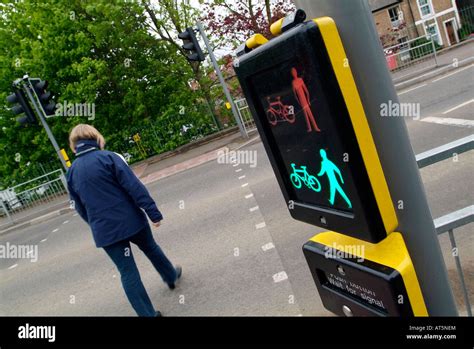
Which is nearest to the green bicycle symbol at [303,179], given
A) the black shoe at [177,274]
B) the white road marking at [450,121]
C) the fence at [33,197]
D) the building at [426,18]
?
the black shoe at [177,274]

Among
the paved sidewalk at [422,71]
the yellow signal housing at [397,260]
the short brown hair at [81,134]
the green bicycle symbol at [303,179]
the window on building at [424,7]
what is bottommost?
the paved sidewalk at [422,71]

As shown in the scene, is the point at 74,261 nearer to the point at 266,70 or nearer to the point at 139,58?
the point at 266,70

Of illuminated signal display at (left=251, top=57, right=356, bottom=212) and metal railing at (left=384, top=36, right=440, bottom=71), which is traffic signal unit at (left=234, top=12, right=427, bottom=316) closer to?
illuminated signal display at (left=251, top=57, right=356, bottom=212)

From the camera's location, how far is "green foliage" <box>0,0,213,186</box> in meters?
14.5

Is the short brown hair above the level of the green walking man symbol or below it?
above

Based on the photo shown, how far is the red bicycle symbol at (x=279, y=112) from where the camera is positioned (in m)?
1.27

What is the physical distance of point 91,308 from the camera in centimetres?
455

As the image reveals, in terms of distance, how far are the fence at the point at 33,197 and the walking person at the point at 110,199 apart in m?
10.6

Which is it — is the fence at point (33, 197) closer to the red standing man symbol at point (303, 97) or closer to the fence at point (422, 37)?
the fence at point (422, 37)

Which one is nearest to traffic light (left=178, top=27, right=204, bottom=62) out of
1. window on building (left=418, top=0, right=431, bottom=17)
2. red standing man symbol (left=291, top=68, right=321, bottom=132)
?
red standing man symbol (left=291, top=68, right=321, bottom=132)

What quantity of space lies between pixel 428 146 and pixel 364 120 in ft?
19.3

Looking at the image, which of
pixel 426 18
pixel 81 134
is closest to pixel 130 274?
pixel 81 134

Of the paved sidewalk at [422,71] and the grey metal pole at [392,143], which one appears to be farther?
the paved sidewalk at [422,71]
